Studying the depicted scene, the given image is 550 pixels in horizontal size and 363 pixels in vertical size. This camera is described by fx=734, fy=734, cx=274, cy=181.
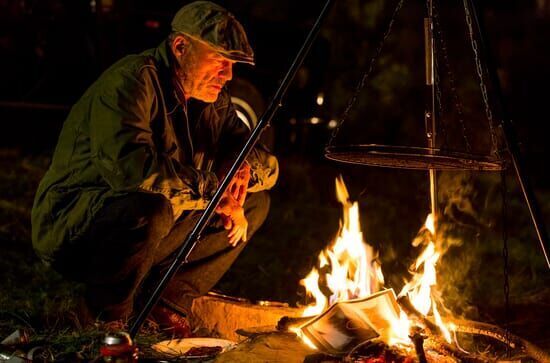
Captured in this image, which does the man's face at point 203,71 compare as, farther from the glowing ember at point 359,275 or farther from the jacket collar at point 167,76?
the glowing ember at point 359,275

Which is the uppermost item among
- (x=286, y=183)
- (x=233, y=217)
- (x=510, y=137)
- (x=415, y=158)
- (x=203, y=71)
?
(x=203, y=71)

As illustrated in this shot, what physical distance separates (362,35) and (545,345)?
28.4 feet

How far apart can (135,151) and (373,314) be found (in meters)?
1.28

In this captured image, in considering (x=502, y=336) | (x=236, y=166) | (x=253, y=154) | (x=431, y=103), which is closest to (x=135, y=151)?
(x=236, y=166)

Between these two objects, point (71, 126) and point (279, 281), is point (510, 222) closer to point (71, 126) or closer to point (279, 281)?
point (279, 281)

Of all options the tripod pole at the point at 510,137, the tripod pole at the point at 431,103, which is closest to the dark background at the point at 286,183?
the tripod pole at the point at 431,103

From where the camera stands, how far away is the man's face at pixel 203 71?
3.56 meters

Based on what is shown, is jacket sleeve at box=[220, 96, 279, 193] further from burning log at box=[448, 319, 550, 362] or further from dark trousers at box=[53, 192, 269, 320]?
burning log at box=[448, 319, 550, 362]

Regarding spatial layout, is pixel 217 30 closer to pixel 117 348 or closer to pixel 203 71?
pixel 203 71

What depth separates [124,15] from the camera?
6.82 metres

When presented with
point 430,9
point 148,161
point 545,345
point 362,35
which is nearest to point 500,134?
point 430,9

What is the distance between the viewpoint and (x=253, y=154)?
12.8ft

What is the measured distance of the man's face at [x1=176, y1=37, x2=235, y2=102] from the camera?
11.7 ft

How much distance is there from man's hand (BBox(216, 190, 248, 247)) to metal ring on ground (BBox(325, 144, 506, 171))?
531mm
